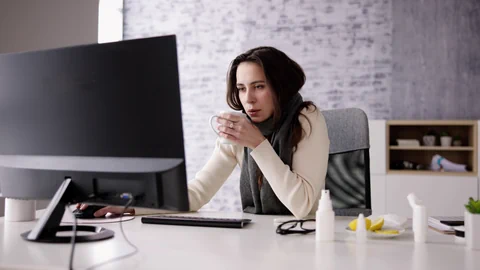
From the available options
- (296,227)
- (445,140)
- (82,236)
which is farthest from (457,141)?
(82,236)

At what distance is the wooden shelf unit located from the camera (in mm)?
3869

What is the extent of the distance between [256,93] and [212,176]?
Result: 0.37 meters

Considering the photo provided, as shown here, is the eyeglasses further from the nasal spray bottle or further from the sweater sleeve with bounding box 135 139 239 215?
the sweater sleeve with bounding box 135 139 239 215

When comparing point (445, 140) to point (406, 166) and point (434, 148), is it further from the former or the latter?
point (406, 166)

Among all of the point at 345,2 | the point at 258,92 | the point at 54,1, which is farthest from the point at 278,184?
the point at 345,2

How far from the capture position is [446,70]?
166 inches

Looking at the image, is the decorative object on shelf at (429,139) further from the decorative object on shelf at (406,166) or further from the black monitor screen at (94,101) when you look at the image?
the black monitor screen at (94,101)

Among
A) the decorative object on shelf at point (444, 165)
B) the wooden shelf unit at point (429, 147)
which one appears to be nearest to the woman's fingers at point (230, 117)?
the wooden shelf unit at point (429, 147)

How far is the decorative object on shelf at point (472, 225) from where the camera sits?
1.07 metres

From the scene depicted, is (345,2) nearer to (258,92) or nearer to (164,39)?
(258,92)

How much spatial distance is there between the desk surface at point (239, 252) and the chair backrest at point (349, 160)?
0.72m

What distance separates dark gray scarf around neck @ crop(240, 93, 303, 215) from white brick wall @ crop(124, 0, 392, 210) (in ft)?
8.51

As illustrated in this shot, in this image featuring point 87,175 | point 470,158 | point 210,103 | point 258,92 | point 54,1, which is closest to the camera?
point 87,175

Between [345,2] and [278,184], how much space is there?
10.9 feet
